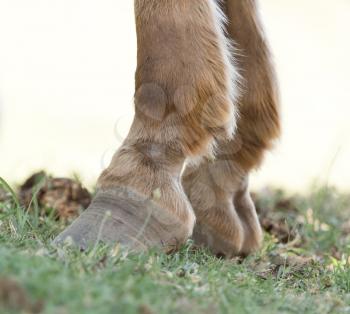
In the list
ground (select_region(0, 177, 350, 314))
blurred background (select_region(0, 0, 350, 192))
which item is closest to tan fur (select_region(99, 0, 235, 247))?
ground (select_region(0, 177, 350, 314))

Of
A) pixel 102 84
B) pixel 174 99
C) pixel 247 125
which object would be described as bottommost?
pixel 102 84

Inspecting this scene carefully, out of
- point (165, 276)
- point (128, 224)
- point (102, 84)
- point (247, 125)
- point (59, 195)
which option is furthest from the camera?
point (102, 84)

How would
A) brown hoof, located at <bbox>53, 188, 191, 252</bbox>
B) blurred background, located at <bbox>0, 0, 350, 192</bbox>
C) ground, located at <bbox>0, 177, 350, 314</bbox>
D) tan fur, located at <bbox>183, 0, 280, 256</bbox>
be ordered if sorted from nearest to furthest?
ground, located at <bbox>0, 177, 350, 314</bbox> → brown hoof, located at <bbox>53, 188, 191, 252</bbox> → tan fur, located at <bbox>183, 0, 280, 256</bbox> → blurred background, located at <bbox>0, 0, 350, 192</bbox>

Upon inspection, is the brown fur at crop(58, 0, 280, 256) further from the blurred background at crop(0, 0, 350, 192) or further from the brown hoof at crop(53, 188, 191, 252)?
the blurred background at crop(0, 0, 350, 192)

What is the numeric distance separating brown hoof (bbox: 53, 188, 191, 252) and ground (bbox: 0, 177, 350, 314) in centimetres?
8

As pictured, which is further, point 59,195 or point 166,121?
point 59,195

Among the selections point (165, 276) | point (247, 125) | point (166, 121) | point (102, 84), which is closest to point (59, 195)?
point (247, 125)

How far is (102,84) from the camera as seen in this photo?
31.2 ft

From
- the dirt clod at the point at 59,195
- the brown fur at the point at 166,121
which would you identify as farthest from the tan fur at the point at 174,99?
the dirt clod at the point at 59,195

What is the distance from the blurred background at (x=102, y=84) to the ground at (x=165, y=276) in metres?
1.51

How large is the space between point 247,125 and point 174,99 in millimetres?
610

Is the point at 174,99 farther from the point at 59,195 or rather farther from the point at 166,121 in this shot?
the point at 59,195

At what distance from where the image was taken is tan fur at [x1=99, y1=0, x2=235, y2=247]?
2.71m

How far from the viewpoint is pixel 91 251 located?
7.83 feet
